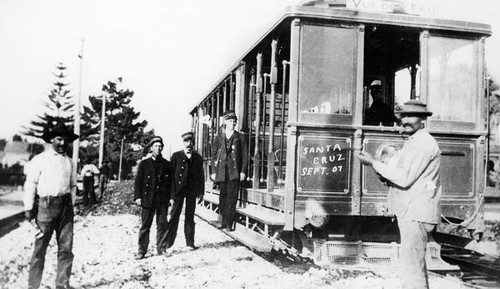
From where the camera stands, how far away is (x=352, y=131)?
17.5 ft

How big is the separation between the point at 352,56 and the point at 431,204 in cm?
231

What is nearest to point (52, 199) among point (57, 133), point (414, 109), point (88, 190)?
point (57, 133)

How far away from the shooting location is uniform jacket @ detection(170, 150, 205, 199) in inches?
274

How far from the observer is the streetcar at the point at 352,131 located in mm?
5141

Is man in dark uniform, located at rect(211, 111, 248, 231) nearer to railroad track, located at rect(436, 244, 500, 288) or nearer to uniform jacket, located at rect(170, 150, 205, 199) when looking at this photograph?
uniform jacket, located at rect(170, 150, 205, 199)

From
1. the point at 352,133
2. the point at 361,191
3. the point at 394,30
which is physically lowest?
the point at 361,191

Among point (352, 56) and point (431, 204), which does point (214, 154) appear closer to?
point (352, 56)

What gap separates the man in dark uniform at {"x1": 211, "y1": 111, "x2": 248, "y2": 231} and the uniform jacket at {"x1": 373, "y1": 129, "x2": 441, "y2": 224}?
307 cm

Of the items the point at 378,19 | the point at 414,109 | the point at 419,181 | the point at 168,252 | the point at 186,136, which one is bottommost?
the point at 168,252

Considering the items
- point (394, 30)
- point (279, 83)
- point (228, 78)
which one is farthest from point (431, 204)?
point (228, 78)

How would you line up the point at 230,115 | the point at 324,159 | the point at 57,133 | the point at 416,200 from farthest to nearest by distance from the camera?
1. the point at 230,115
2. the point at 324,159
3. the point at 57,133
4. the point at 416,200

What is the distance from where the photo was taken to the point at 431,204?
355 cm

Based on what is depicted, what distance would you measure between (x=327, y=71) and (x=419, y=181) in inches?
81.3

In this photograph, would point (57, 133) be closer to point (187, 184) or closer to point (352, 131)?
point (187, 184)
